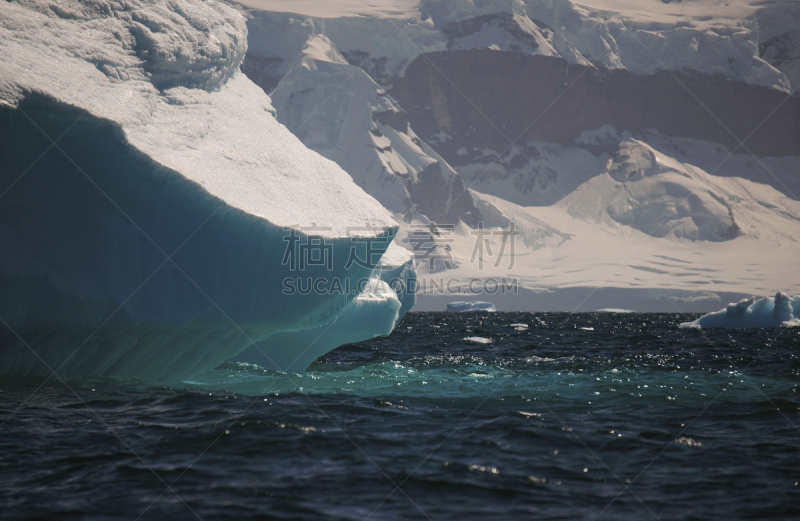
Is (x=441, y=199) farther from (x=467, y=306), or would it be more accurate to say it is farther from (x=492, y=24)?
(x=467, y=306)

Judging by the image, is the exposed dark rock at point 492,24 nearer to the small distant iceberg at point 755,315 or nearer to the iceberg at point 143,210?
the small distant iceberg at point 755,315

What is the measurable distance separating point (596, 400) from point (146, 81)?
8.78 meters

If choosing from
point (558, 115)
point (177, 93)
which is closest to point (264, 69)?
point (558, 115)

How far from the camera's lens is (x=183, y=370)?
10898mm

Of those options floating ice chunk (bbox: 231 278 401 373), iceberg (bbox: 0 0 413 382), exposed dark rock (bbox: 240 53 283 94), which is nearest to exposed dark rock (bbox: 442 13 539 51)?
exposed dark rock (bbox: 240 53 283 94)

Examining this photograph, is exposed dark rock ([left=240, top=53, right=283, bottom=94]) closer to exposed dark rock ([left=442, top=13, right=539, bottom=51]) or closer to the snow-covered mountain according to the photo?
the snow-covered mountain

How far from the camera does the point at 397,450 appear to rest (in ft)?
21.6

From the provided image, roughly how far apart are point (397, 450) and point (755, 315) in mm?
37660

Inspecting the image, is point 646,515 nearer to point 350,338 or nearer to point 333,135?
point 350,338

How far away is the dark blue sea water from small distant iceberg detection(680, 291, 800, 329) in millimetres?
28201

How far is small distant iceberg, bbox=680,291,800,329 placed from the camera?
3522cm

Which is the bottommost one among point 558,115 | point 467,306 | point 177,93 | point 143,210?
point 467,306

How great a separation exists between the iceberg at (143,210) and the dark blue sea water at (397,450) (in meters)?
0.94

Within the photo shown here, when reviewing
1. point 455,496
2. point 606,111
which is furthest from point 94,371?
point 606,111
